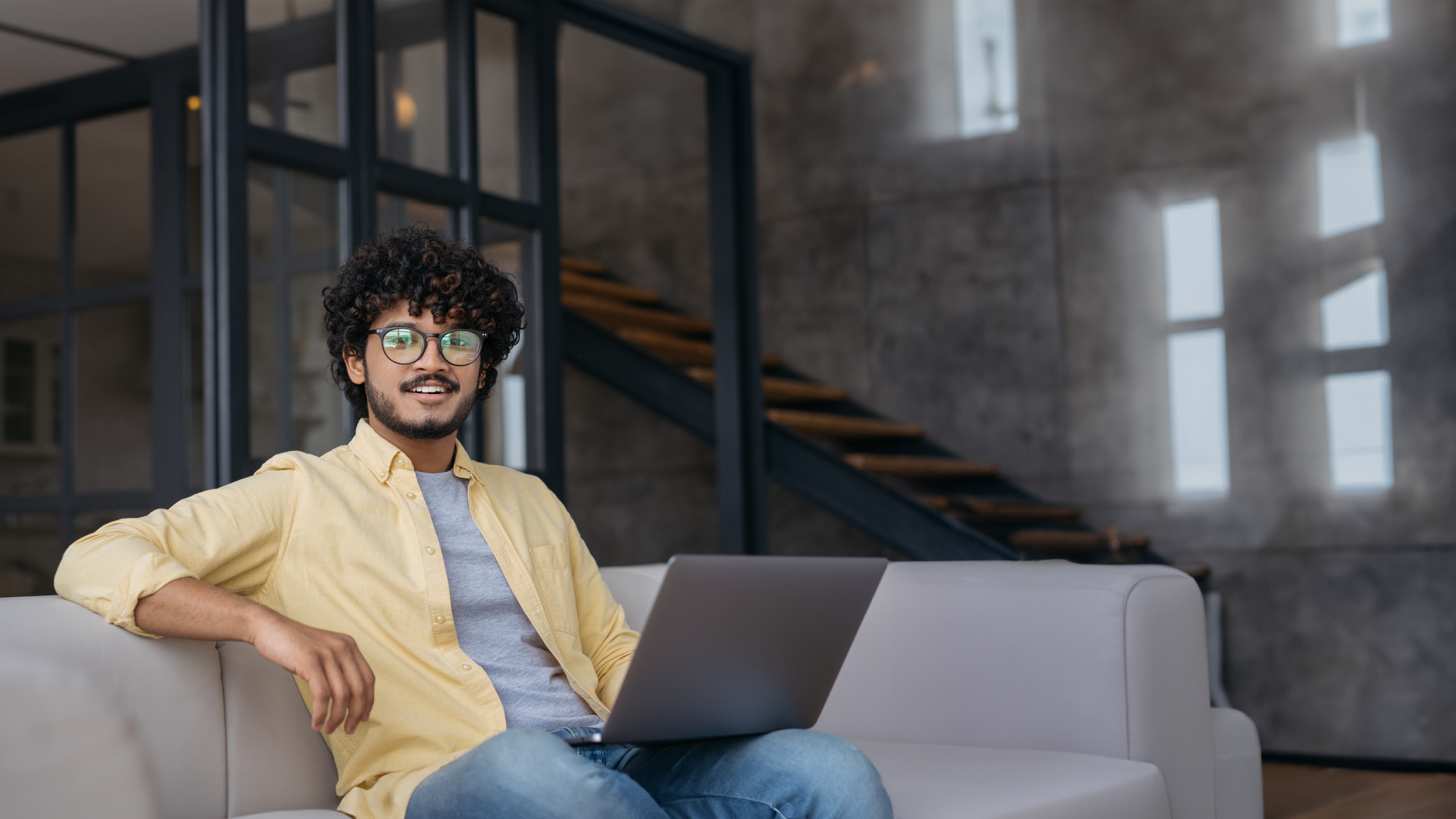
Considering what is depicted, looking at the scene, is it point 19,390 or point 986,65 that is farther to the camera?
point 19,390

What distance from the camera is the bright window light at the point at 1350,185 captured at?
429 centimetres

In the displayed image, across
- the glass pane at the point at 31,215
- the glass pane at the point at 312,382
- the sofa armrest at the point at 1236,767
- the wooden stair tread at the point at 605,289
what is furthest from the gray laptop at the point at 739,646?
the glass pane at the point at 31,215

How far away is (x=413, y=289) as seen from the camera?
1.75 m

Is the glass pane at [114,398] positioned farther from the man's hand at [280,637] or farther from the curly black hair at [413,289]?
the man's hand at [280,637]

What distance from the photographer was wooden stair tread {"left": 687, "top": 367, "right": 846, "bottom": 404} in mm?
4816

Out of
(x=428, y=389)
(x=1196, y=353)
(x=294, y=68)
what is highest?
(x=294, y=68)

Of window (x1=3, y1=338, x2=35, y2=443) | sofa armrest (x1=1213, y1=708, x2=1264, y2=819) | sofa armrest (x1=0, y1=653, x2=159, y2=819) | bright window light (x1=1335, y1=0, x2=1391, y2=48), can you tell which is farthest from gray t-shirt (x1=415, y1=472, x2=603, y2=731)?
window (x1=3, y1=338, x2=35, y2=443)

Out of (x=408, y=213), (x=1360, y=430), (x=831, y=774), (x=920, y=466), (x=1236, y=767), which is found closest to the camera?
(x=831, y=774)

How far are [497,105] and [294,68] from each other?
0.68 metres

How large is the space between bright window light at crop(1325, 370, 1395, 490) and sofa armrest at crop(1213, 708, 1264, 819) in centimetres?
217

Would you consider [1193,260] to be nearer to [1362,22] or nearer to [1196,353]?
[1196,353]

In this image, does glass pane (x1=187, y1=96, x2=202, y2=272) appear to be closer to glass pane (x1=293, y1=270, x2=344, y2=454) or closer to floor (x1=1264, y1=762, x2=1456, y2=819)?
glass pane (x1=293, y1=270, x2=344, y2=454)

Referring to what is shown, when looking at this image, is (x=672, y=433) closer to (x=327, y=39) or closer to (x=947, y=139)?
(x=947, y=139)

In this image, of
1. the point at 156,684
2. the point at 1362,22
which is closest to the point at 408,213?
the point at 156,684
